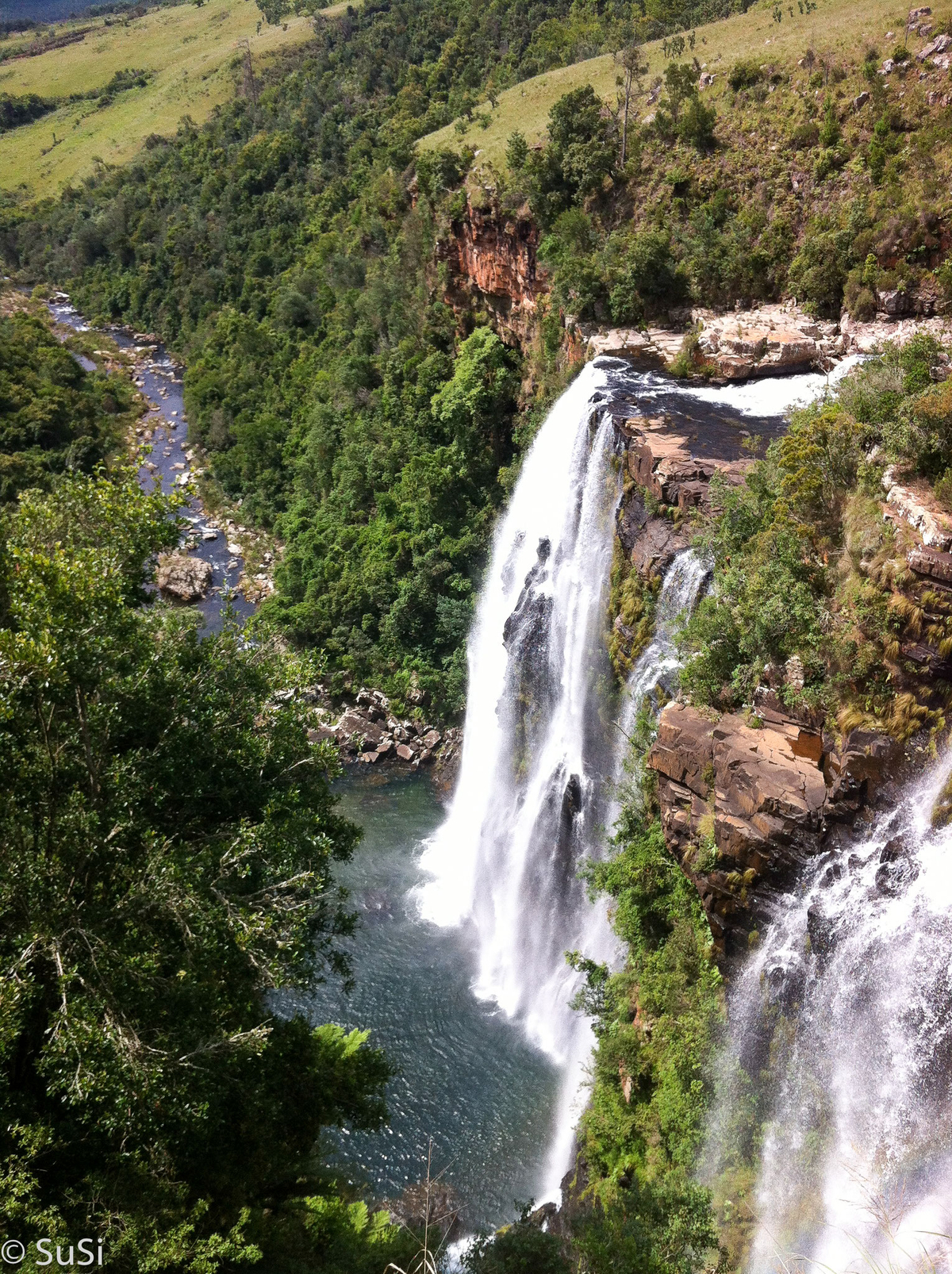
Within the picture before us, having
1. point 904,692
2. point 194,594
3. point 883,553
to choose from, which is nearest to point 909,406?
point 883,553

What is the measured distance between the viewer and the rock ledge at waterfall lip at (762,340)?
2442cm

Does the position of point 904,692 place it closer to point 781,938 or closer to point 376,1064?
point 781,938

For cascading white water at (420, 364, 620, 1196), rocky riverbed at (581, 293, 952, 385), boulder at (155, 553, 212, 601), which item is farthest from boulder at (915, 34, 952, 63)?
boulder at (155, 553, 212, 601)

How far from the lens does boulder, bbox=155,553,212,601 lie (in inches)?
1587

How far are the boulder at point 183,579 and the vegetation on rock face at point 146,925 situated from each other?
27.3 meters

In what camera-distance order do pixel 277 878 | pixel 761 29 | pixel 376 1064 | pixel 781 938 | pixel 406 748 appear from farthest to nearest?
pixel 761 29, pixel 406 748, pixel 376 1064, pixel 781 938, pixel 277 878

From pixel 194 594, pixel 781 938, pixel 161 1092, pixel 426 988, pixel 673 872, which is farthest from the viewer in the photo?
pixel 194 594

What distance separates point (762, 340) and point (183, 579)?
92.8 feet

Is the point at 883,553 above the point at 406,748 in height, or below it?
above

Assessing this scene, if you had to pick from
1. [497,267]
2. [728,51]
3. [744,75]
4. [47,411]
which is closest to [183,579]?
[47,411]

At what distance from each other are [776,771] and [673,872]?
3719 millimetres

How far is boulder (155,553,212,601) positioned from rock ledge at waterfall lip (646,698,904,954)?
30.1 m

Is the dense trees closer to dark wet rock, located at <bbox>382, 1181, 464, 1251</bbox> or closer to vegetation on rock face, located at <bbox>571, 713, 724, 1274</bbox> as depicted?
vegetation on rock face, located at <bbox>571, 713, 724, 1274</bbox>

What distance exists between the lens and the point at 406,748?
103ft
